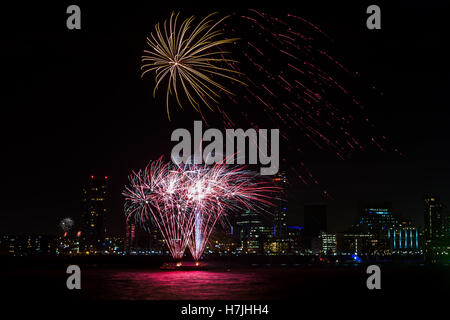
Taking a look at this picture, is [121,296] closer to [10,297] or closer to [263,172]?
[10,297]

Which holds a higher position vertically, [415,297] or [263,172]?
[263,172]

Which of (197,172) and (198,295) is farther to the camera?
(197,172)

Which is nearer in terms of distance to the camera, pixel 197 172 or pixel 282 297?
pixel 282 297
